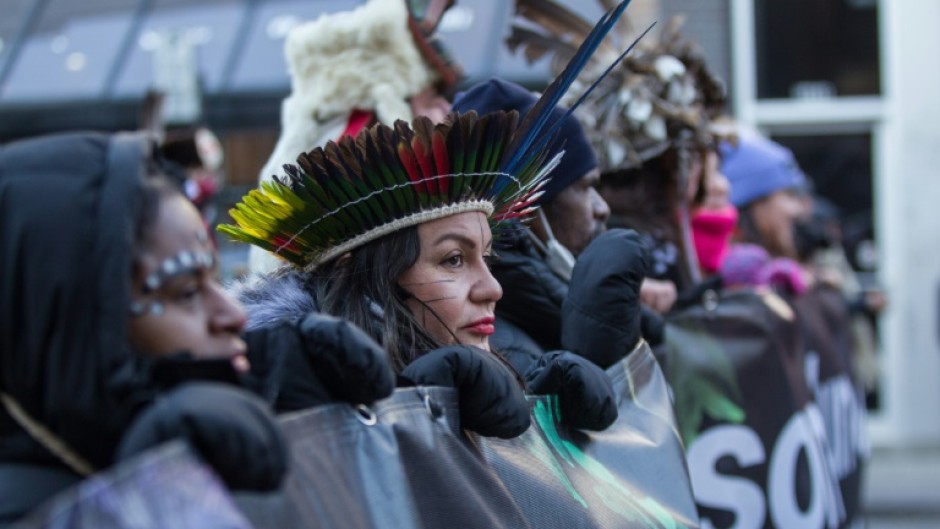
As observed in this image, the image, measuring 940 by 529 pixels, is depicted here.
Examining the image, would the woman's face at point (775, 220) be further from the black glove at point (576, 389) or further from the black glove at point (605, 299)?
the black glove at point (576, 389)

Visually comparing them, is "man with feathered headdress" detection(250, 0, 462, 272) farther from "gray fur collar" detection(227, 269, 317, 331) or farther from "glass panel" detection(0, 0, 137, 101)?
"glass panel" detection(0, 0, 137, 101)

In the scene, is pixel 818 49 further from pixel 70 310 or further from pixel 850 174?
pixel 70 310

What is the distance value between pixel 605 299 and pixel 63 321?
1.62 metres

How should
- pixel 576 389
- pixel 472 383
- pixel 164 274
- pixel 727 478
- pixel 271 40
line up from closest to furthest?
pixel 164 274 < pixel 472 383 < pixel 576 389 < pixel 727 478 < pixel 271 40

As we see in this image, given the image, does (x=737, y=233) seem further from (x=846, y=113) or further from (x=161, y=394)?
(x=161, y=394)

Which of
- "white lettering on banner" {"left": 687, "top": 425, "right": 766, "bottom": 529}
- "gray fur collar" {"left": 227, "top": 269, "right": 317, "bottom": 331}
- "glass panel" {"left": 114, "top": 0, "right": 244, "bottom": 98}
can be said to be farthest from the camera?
"glass panel" {"left": 114, "top": 0, "right": 244, "bottom": 98}

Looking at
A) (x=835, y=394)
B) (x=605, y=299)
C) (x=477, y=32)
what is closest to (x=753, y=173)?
(x=835, y=394)

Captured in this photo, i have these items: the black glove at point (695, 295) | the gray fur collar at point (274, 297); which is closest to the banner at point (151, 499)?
the gray fur collar at point (274, 297)

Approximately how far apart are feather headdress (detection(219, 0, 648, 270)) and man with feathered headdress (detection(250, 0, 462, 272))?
3.77 feet

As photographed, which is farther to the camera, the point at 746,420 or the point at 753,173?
the point at 753,173

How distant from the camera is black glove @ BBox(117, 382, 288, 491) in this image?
4.94ft

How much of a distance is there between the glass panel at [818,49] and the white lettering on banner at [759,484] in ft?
20.8

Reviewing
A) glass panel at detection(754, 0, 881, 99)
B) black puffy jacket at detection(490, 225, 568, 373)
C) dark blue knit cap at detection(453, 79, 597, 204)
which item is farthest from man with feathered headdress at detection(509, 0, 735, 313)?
glass panel at detection(754, 0, 881, 99)

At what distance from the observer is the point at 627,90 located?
183 inches
